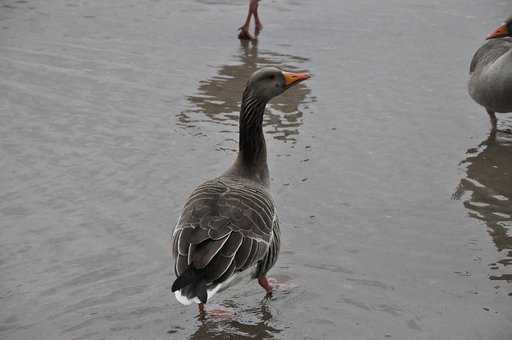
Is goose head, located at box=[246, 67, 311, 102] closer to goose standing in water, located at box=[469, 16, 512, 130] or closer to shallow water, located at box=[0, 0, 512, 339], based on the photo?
shallow water, located at box=[0, 0, 512, 339]

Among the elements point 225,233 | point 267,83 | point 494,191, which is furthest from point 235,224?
point 494,191

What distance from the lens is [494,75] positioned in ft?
25.6

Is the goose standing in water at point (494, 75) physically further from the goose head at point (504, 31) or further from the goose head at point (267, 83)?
the goose head at point (267, 83)

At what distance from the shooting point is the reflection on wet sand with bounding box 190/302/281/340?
4609mm

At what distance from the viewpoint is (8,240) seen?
560cm

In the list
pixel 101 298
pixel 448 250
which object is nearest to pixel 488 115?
pixel 448 250

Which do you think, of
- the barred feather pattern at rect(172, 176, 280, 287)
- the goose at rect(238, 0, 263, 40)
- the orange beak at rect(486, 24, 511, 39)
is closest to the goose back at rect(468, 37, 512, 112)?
the orange beak at rect(486, 24, 511, 39)

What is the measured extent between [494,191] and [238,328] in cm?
302

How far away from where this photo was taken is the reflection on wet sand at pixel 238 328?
4609 mm

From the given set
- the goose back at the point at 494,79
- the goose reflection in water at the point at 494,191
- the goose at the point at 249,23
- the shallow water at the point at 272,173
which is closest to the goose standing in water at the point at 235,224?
the shallow water at the point at 272,173

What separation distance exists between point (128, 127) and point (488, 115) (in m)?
3.84

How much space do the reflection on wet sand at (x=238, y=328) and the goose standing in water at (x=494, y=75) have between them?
398 cm

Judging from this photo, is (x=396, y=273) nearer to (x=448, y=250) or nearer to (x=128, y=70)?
(x=448, y=250)

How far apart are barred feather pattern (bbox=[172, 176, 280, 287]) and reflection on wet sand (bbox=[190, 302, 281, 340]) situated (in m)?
0.30
